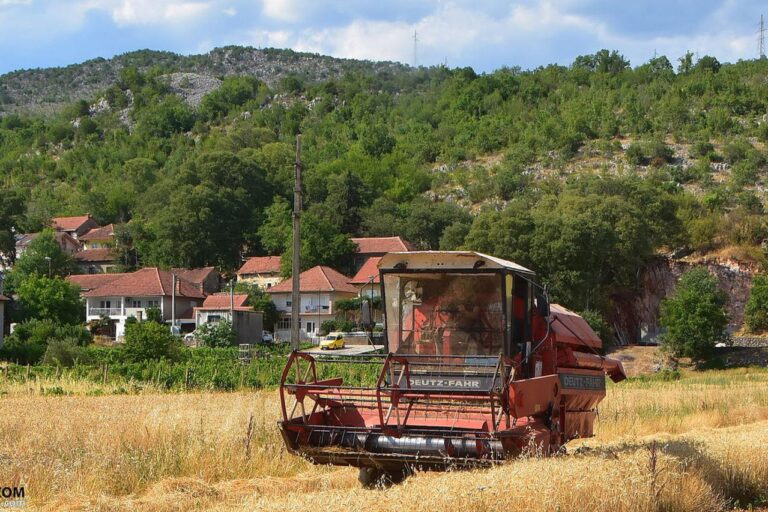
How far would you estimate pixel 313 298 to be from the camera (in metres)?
77.3

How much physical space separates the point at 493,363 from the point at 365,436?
6.33 feet

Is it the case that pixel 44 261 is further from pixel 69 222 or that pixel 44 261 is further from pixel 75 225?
pixel 69 222

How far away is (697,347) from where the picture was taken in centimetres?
5572

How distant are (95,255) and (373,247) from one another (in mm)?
37629

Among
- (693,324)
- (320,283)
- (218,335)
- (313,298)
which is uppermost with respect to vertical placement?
(320,283)

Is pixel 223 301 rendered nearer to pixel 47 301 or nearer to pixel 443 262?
pixel 47 301

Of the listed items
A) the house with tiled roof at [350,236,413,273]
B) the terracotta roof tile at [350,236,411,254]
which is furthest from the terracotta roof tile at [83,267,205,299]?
the terracotta roof tile at [350,236,411,254]

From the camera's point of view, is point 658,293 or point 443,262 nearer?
point 443,262

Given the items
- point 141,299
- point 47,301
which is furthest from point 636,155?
point 47,301

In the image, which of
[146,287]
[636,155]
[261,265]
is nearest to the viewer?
[146,287]

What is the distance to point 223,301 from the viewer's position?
246 ft

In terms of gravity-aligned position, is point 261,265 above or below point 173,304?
above

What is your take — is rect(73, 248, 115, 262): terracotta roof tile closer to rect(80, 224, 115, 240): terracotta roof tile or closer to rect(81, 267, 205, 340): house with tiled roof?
rect(80, 224, 115, 240): terracotta roof tile

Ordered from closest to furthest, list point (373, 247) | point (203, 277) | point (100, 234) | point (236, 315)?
point (236, 315), point (203, 277), point (373, 247), point (100, 234)
